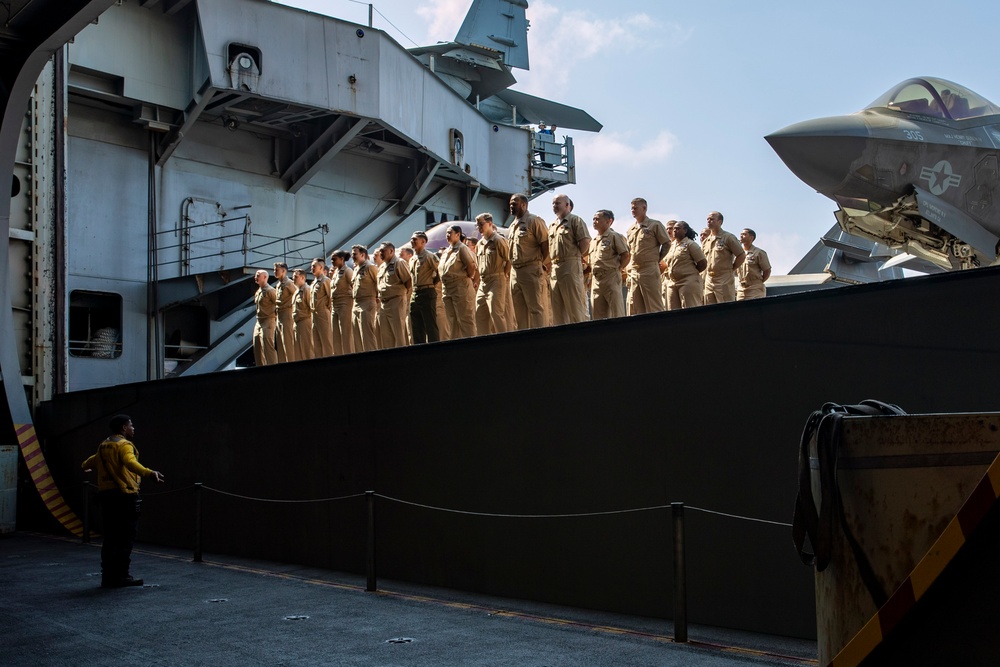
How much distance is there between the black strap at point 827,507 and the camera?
2521mm

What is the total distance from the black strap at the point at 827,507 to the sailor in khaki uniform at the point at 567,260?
22.1ft

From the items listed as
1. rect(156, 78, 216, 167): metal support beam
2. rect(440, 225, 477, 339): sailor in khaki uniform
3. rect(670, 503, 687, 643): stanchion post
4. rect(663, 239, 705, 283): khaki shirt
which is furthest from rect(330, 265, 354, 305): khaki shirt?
rect(670, 503, 687, 643): stanchion post

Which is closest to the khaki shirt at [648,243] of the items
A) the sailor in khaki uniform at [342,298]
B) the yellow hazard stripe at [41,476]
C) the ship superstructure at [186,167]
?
the sailor in khaki uniform at [342,298]

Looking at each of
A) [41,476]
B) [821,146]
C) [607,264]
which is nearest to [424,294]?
[607,264]

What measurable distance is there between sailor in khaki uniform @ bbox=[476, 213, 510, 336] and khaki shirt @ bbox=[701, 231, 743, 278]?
99.1 inches

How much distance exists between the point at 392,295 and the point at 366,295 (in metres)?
0.71

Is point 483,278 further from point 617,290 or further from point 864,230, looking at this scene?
point 864,230

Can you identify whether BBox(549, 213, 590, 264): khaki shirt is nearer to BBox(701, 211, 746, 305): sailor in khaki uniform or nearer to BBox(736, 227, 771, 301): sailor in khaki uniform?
BBox(701, 211, 746, 305): sailor in khaki uniform

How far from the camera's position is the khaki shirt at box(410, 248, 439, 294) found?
1134cm

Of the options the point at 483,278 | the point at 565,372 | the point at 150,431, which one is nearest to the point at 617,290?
the point at 483,278

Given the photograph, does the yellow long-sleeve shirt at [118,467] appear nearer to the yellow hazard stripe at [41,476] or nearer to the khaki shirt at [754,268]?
the yellow hazard stripe at [41,476]

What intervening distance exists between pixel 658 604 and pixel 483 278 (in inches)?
197

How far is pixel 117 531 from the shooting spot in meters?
Result: 8.28

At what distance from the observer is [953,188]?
1023cm
